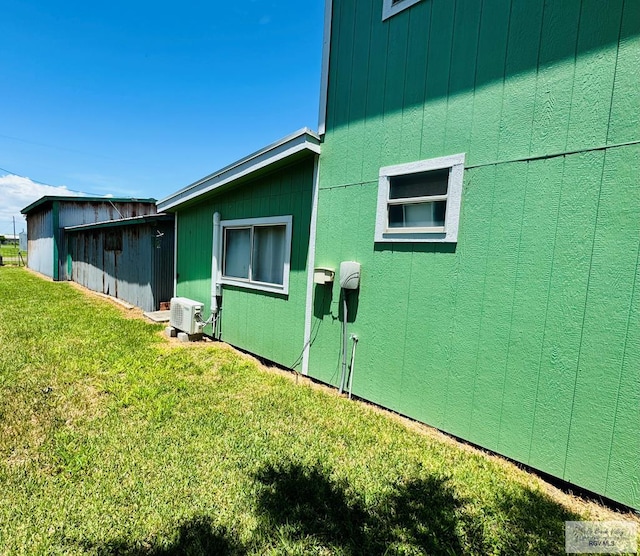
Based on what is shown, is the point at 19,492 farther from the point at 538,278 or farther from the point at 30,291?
the point at 30,291

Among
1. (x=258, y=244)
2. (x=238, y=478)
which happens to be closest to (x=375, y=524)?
(x=238, y=478)

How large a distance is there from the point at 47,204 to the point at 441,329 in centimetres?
1899

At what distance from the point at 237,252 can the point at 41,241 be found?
57.8 ft

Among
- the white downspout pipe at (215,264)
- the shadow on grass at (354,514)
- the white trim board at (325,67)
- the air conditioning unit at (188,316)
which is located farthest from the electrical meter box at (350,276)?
the air conditioning unit at (188,316)

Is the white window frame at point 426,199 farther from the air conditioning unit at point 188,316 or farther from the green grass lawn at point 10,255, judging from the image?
the green grass lawn at point 10,255

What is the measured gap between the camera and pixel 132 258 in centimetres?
914

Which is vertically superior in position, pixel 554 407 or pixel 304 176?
pixel 304 176

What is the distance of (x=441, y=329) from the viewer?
2.99 meters

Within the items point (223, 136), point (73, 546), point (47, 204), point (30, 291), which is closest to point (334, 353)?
point (73, 546)

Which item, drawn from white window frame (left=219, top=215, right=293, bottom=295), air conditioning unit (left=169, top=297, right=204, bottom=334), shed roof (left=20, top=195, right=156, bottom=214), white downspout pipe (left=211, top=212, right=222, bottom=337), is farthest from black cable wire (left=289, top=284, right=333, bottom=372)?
shed roof (left=20, top=195, right=156, bottom=214)

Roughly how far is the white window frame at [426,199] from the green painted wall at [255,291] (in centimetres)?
115
